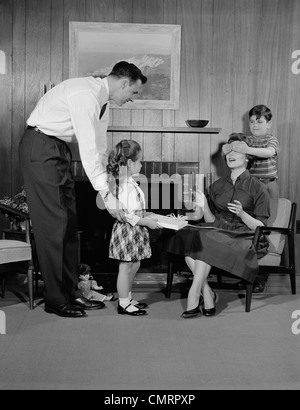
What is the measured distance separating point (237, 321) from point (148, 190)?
1.63 meters

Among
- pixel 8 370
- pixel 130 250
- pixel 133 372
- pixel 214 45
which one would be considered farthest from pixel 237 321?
pixel 214 45

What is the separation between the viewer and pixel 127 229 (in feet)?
12.8

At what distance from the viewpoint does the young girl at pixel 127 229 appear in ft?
12.8

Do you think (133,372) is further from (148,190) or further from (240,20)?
(240,20)

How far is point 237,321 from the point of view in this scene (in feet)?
12.5

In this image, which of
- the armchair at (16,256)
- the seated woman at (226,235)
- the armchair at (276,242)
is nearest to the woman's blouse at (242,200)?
the seated woman at (226,235)

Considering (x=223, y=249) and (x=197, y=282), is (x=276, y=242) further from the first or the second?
(x=197, y=282)

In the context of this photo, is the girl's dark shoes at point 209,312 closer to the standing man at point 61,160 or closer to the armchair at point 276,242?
the armchair at point 276,242

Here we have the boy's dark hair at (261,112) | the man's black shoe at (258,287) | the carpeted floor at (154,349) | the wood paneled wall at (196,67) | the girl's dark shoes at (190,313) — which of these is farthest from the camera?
the wood paneled wall at (196,67)

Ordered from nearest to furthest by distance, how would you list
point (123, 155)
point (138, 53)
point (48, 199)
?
point (48, 199)
point (123, 155)
point (138, 53)

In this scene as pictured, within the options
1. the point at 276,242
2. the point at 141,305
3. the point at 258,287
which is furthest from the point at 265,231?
the point at 141,305

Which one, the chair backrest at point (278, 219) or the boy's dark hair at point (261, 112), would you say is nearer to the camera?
the chair backrest at point (278, 219)

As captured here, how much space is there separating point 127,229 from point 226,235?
0.64 meters

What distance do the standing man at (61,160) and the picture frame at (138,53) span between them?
1.48 m
